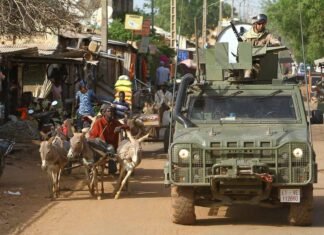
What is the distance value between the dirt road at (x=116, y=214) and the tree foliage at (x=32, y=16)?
3.42 meters

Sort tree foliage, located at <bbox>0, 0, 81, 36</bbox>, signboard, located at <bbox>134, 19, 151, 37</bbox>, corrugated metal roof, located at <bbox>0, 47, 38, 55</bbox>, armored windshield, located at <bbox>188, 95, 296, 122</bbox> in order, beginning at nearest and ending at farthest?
armored windshield, located at <bbox>188, 95, 296, 122</bbox> → tree foliage, located at <bbox>0, 0, 81, 36</bbox> → corrugated metal roof, located at <bbox>0, 47, 38, 55</bbox> → signboard, located at <bbox>134, 19, 151, 37</bbox>

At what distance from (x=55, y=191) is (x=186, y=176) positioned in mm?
3429

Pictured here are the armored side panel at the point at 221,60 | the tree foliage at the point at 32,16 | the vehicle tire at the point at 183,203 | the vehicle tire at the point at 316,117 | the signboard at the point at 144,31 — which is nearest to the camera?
the vehicle tire at the point at 183,203

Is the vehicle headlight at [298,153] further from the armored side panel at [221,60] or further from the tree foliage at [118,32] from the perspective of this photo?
the tree foliage at [118,32]

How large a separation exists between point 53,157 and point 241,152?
3664 mm

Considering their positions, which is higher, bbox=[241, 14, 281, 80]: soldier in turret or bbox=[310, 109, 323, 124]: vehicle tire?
bbox=[241, 14, 281, 80]: soldier in turret

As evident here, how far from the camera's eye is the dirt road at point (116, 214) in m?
9.32

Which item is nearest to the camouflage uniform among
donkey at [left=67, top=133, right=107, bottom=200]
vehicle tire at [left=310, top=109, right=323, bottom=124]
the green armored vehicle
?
the green armored vehicle

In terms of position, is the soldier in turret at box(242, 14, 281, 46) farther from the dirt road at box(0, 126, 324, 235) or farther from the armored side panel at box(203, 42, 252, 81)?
the dirt road at box(0, 126, 324, 235)

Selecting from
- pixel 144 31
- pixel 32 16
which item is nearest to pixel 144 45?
pixel 144 31

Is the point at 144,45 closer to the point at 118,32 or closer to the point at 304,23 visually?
the point at 118,32

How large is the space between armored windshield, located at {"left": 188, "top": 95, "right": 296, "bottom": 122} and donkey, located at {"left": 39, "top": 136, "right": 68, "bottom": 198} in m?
2.52

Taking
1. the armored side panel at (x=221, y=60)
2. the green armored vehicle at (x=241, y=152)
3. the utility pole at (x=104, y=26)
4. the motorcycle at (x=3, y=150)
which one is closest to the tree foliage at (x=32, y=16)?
the motorcycle at (x=3, y=150)

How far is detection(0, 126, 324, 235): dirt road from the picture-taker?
367 inches
